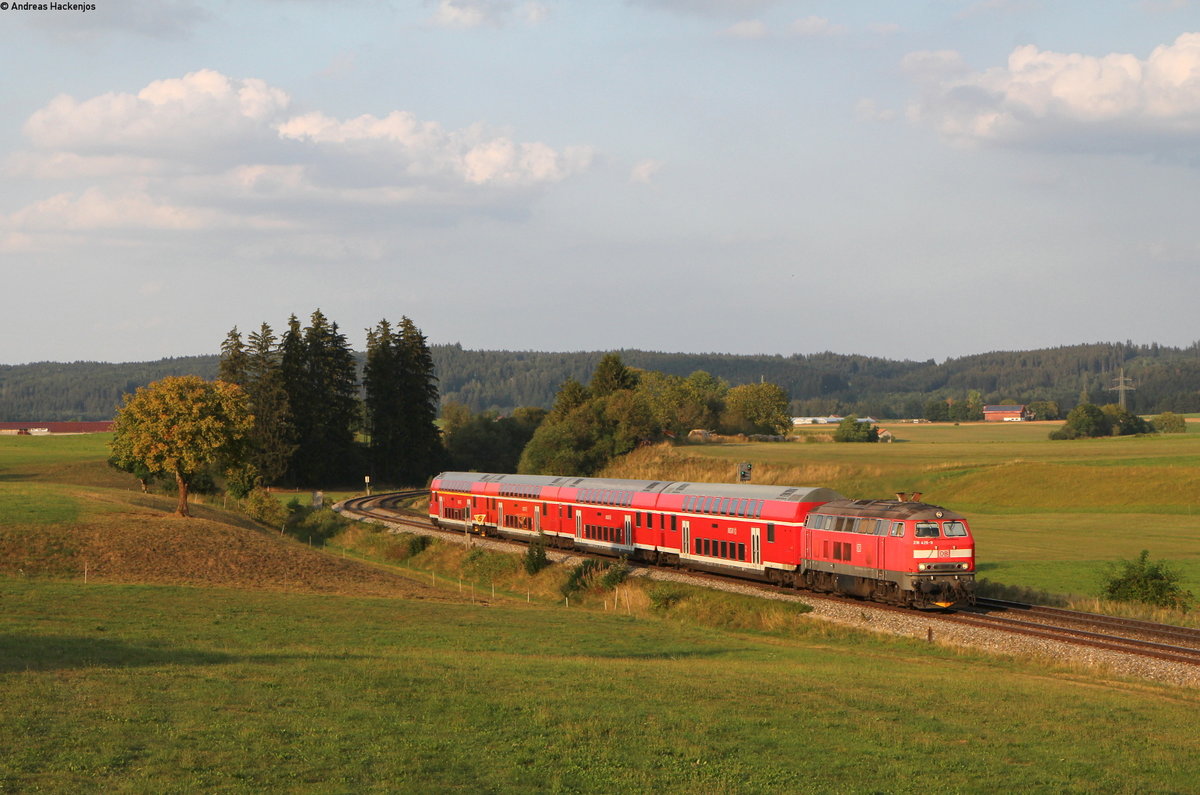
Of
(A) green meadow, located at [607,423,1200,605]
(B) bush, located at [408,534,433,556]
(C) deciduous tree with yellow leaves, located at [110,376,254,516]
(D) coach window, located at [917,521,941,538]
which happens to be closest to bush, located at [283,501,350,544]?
(B) bush, located at [408,534,433,556]

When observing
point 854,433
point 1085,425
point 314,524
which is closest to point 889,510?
point 314,524

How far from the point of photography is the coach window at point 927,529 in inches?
1409

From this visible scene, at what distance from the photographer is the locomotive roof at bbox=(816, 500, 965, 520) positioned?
36.2m

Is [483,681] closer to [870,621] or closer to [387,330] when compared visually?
[870,621]

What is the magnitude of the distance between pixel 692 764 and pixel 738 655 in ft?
48.0

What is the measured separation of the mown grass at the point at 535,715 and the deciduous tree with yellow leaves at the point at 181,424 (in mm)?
31024

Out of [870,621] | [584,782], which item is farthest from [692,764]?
[870,621]

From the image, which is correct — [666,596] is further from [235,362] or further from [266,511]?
[235,362]

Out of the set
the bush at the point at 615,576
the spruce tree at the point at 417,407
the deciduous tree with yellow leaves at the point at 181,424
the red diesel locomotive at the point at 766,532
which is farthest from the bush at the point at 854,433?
the bush at the point at 615,576

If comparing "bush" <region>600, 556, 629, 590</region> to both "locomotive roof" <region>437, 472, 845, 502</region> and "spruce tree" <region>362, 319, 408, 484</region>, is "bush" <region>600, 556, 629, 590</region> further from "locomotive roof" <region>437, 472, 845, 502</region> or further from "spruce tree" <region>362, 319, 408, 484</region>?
"spruce tree" <region>362, 319, 408, 484</region>

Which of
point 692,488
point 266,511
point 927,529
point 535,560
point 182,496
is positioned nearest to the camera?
point 927,529

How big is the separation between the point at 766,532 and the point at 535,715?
2624cm

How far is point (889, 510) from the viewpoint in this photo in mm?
37344

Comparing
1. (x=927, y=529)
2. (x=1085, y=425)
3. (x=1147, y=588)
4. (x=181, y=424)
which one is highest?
(x=181, y=424)
